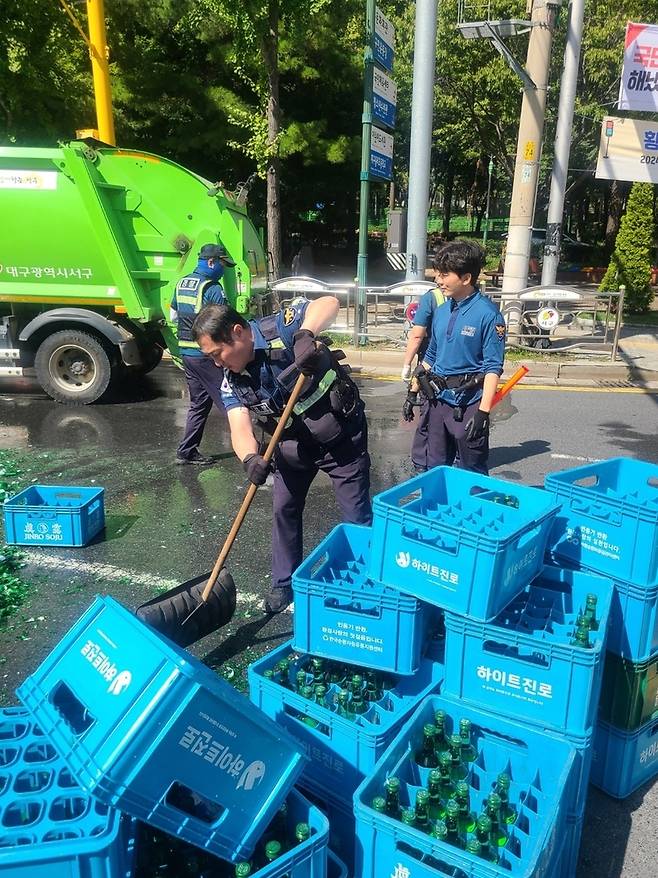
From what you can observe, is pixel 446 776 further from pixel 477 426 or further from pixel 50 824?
pixel 477 426

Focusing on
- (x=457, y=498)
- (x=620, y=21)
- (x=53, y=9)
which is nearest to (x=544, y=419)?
(x=457, y=498)

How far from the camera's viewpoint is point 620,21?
2030 cm

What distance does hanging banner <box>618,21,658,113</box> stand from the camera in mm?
12414

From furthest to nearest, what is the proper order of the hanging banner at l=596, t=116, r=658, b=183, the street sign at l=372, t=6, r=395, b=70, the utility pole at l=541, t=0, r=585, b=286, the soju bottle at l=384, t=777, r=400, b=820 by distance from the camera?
the hanging banner at l=596, t=116, r=658, b=183, the utility pole at l=541, t=0, r=585, b=286, the street sign at l=372, t=6, r=395, b=70, the soju bottle at l=384, t=777, r=400, b=820

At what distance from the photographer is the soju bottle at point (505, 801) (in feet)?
6.96

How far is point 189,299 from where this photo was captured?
6.04 m

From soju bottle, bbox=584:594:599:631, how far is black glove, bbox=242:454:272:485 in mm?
1485

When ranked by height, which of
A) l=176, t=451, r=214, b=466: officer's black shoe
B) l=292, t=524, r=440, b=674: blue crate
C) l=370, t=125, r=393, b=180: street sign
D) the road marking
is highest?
l=370, t=125, r=393, b=180: street sign

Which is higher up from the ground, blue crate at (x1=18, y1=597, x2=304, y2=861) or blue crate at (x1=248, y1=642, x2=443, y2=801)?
blue crate at (x1=18, y1=597, x2=304, y2=861)

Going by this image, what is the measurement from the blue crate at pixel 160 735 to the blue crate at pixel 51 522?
9.23ft

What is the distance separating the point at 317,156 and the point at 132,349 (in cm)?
1319

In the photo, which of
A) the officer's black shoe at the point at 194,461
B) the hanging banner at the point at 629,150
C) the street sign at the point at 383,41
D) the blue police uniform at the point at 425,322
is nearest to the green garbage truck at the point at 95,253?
the officer's black shoe at the point at 194,461

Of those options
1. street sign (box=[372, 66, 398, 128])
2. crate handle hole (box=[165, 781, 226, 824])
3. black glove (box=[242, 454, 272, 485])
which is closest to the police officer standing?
black glove (box=[242, 454, 272, 485])

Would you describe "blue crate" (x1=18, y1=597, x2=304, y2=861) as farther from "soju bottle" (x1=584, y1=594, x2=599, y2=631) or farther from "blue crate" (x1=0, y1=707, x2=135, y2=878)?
"soju bottle" (x1=584, y1=594, x2=599, y2=631)
